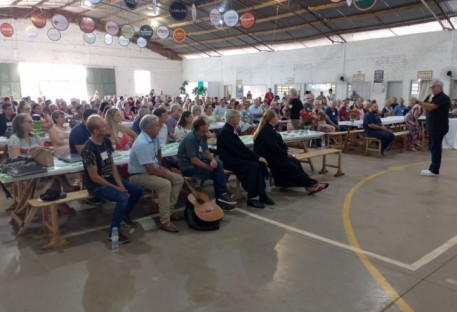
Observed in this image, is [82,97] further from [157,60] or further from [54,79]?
[157,60]

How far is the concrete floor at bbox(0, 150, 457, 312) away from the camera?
2.60 m

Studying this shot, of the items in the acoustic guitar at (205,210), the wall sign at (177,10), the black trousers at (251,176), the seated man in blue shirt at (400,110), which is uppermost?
the wall sign at (177,10)

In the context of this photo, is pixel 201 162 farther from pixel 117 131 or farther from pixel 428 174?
pixel 428 174

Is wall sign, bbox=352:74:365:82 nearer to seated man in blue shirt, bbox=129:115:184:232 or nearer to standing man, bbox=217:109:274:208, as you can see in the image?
standing man, bbox=217:109:274:208

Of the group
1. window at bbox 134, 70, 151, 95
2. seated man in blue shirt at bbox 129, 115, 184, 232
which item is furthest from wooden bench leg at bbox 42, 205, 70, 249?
window at bbox 134, 70, 151, 95

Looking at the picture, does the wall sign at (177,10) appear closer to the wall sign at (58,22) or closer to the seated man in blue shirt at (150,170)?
the wall sign at (58,22)

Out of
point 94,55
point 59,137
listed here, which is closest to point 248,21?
point 59,137

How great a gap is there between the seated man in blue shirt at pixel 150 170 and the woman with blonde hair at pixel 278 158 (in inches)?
64.1

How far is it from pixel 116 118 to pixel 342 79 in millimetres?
12435

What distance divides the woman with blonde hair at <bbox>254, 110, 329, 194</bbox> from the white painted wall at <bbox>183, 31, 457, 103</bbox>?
32.7 ft

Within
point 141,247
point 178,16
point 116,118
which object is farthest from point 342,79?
point 141,247

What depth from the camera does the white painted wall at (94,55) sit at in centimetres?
1773

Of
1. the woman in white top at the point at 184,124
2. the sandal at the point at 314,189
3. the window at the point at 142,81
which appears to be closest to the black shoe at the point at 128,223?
the woman in white top at the point at 184,124

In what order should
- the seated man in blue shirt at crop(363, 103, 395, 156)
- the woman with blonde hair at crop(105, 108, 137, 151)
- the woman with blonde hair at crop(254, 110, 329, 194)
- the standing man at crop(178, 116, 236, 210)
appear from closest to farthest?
the standing man at crop(178, 116, 236, 210), the woman with blonde hair at crop(105, 108, 137, 151), the woman with blonde hair at crop(254, 110, 329, 194), the seated man in blue shirt at crop(363, 103, 395, 156)
